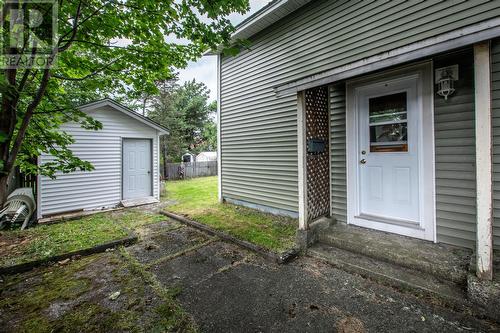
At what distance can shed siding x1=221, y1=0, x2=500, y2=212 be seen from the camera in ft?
10.2

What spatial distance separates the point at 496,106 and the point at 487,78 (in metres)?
0.85

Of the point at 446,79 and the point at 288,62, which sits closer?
the point at 446,79

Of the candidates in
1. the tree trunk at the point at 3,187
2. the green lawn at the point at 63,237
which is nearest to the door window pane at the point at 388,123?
the tree trunk at the point at 3,187

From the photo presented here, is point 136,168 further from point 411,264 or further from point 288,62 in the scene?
point 411,264

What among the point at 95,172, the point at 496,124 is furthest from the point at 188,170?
the point at 496,124

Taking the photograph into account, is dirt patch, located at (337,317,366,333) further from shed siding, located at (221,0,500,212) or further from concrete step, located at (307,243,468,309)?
shed siding, located at (221,0,500,212)

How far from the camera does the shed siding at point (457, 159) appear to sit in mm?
2719

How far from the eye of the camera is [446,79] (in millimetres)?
2816

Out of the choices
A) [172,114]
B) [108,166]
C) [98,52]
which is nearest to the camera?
[98,52]

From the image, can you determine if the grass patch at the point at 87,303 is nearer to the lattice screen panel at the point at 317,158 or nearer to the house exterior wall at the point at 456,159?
the lattice screen panel at the point at 317,158

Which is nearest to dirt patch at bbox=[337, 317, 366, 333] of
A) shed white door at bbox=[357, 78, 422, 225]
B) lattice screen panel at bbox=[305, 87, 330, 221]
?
lattice screen panel at bbox=[305, 87, 330, 221]

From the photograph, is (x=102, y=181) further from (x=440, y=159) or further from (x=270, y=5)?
(x=440, y=159)

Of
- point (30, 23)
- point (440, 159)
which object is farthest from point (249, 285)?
point (30, 23)

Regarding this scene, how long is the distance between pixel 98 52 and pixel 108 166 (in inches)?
170
